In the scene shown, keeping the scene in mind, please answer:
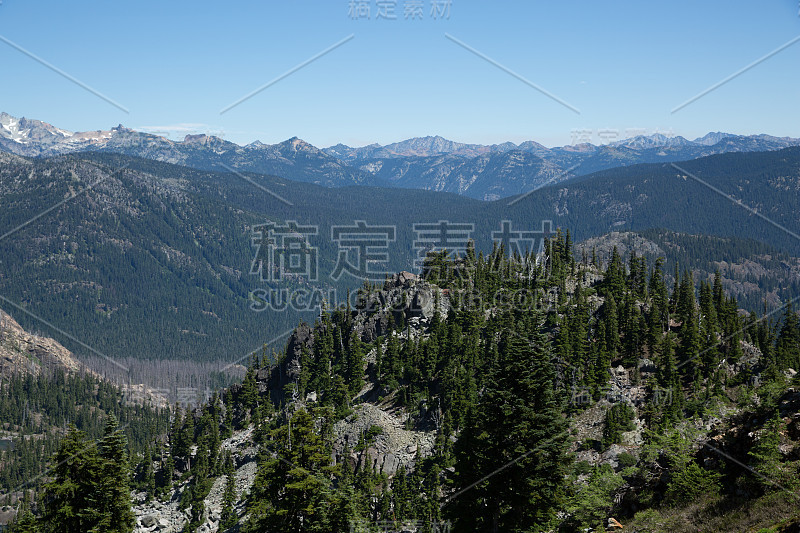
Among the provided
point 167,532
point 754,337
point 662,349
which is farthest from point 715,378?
point 167,532

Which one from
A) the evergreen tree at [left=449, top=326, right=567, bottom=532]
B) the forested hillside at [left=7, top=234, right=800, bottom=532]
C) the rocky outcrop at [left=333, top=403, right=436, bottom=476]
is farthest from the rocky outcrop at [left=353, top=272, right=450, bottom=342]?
the evergreen tree at [left=449, top=326, right=567, bottom=532]

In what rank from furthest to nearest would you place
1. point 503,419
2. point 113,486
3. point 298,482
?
point 113,486 → point 503,419 → point 298,482

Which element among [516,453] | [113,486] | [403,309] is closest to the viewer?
[516,453]

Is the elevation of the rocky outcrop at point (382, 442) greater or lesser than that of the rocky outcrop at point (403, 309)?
lesser

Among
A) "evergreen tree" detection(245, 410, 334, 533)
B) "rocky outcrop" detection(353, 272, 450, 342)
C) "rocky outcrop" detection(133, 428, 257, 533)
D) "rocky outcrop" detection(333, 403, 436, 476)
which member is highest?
"evergreen tree" detection(245, 410, 334, 533)

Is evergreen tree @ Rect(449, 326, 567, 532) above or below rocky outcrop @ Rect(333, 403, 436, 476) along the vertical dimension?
above

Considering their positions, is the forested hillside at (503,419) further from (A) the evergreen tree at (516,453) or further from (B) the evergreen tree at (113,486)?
(B) the evergreen tree at (113,486)

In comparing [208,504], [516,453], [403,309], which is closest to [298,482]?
[516,453]

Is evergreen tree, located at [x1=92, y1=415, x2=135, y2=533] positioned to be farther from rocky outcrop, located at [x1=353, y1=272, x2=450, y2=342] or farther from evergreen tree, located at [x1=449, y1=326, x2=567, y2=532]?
rocky outcrop, located at [x1=353, y1=272, x2=450, y2=342]

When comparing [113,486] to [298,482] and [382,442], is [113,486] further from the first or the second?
[382,442]

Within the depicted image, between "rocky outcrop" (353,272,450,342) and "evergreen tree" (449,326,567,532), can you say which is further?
"rocky outcrop" (353,272,450,342)

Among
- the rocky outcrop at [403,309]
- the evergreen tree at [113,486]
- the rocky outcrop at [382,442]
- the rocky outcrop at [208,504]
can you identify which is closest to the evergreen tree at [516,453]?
the evergreen tree at [113,486]

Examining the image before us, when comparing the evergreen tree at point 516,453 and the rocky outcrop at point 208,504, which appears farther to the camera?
the rocky outcrop at point 208,504

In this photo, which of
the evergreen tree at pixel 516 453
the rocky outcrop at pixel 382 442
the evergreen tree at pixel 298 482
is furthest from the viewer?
the rocky outcrop at pixel 382 442
